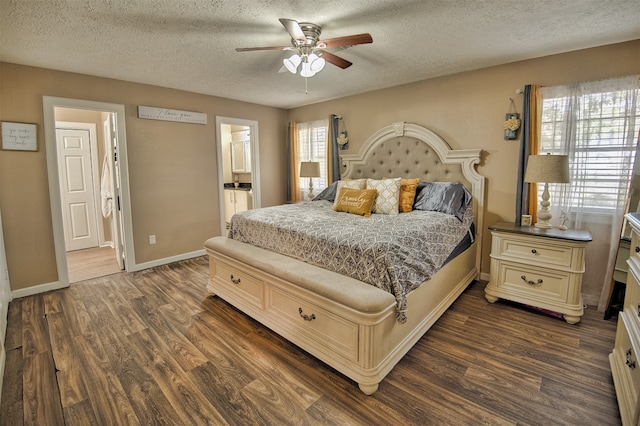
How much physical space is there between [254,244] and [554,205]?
9.58ft

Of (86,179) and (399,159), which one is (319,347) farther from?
(86,179)

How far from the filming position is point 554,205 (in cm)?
→ 301

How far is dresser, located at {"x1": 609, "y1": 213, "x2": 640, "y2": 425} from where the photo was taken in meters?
1.47

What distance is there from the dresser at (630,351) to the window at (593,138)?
3.60ft

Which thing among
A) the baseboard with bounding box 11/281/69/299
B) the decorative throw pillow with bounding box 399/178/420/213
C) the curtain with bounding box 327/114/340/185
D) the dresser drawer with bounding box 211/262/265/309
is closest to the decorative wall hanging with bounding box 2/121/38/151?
the baseboard with bounding box 11/281/69/299

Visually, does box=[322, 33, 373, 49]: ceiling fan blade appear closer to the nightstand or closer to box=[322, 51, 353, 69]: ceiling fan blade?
box=[322, 51, 353, 69]: ceiling fan blade

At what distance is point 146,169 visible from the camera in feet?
13.0

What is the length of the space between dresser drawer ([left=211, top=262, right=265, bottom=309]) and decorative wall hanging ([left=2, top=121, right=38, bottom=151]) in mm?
2217

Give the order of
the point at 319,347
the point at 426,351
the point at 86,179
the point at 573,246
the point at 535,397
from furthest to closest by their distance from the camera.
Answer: the point at 86,179
the point at 573,246
the point at 426,351
the point at 319,347
the point at 535,397

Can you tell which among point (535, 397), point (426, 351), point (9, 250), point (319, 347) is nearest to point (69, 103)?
point (9, 250)

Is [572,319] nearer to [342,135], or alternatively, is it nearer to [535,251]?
[535,251]

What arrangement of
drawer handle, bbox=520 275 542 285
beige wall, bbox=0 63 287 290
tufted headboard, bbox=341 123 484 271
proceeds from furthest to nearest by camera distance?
tufted headboard, bbox=341 123 484 271
beige wall, bbox=0 63 287 290
drawer handle, bbox=520 275 542 285

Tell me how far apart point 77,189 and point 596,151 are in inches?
261

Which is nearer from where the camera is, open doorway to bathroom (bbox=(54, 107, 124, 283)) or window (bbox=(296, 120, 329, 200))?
open doorway to bathroom (bbox=(54, 107, 124, 283))
